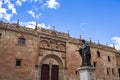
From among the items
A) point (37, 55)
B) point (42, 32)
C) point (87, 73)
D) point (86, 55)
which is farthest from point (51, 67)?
point (87, 73)

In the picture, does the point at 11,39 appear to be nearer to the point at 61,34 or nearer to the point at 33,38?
the point at 33,38

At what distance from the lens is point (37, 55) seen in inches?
912

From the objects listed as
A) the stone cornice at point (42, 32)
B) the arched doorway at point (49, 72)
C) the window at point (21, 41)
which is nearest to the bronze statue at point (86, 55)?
the window at point (21, 41)

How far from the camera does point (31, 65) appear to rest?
2248 centimetres

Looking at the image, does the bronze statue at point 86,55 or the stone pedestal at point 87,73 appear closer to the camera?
the stone pedestal at point 87,73

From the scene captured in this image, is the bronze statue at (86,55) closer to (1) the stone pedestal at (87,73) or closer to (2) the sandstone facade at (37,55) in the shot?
(1) the stone pedestal at (87,73)

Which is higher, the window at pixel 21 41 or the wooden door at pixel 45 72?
the window at pixel 21 41

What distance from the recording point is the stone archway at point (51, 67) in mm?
23734

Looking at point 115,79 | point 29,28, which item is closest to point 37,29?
point 29,28

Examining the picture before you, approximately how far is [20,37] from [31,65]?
3.97 meters

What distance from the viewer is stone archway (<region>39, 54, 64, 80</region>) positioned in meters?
23.7

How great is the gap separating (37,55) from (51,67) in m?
2.92

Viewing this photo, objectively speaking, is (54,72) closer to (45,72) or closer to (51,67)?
(51,67)

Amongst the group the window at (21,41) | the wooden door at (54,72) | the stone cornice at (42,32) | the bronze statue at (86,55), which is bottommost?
the wooden door at (54,72)
